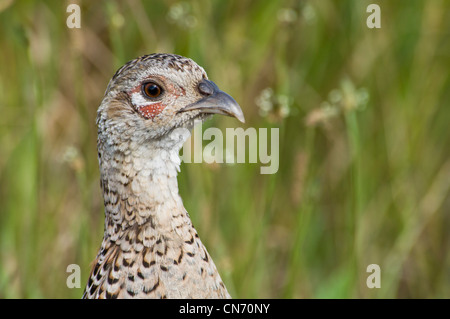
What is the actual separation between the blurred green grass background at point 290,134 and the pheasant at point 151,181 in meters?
1.26

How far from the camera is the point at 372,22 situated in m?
3.98

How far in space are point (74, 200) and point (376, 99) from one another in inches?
85.3

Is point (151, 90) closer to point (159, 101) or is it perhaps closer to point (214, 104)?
point (159, 101)

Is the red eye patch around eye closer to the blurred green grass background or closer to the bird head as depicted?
the bird head

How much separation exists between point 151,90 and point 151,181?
1.02ft

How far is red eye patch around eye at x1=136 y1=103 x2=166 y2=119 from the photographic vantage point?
226cm

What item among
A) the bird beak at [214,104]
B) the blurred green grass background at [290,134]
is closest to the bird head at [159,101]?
the bird beak at [214,104]

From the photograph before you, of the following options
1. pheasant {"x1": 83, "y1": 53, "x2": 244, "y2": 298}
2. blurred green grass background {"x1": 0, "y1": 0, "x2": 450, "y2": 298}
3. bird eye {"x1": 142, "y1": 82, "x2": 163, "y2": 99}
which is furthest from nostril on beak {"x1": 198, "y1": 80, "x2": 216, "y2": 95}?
blurred green grass background {"x1": 0, "y1": 0, "x2": 450, "y2": 298}

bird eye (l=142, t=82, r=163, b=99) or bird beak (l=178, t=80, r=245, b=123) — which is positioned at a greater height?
bird eye (l=142, t=82, r=163, b=99)

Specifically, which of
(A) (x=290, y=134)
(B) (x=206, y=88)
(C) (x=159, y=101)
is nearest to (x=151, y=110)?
(C) (x=159, y=101)

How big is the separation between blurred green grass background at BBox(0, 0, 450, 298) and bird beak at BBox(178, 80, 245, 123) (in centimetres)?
125
